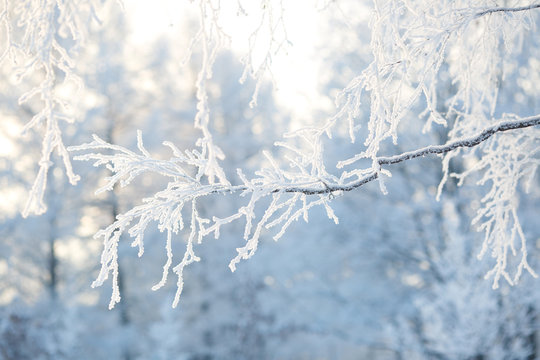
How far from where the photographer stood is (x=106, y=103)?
934 centimetres

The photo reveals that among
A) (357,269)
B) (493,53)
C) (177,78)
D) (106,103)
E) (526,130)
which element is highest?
(177,78)

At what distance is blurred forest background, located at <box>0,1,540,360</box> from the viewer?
7.09 metres

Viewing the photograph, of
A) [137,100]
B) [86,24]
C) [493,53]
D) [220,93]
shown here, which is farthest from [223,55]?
[86,24]

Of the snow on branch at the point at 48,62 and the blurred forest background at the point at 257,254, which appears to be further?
the blurred forest background at the point at 257,254

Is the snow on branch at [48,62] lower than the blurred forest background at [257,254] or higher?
lower

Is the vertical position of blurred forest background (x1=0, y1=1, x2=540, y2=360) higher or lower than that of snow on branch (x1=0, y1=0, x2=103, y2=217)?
higher

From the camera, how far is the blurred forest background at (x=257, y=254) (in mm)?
7094

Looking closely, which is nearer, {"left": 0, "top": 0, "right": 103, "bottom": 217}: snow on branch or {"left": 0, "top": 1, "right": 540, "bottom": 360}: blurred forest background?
{"left": 0, "top": 0, "right": 103, "bottom": 217}: snow on branch

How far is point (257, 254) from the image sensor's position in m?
10.3

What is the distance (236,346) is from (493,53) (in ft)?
27.1

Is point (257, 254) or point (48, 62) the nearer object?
point (48, 62)

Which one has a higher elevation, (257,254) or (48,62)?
(257,254)

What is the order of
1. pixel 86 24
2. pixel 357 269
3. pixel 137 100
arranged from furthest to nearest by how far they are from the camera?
pixel 137 100
pixel 357 269
pixel 86 24

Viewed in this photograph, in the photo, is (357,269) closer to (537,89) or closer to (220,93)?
(537,89)
